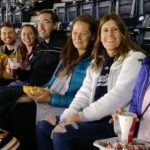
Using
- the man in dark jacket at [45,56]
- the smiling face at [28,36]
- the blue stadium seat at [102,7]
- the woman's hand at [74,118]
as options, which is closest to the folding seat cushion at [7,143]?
the woman's hand at [74,118]

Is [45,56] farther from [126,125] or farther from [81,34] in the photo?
[126,125]

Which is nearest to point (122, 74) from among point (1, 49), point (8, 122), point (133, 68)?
point (133, 68)

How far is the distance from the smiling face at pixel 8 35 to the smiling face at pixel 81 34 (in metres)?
1.74

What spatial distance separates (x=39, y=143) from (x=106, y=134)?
501 mm

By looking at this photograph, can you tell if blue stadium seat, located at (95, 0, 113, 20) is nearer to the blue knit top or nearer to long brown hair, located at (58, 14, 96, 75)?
long brown hair, located at (58, 14, 96, 75)

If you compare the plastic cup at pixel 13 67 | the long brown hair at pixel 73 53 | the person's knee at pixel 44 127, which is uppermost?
the long brown hair at pixel 73 53

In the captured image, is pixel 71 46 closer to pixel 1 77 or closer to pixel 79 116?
pixel 79 116

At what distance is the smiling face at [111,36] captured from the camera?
246cm

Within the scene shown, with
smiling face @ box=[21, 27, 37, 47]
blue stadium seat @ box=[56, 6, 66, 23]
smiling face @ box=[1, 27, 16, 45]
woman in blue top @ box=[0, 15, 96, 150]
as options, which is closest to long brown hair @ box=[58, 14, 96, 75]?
woman in blue top @ box=[0, 15, 96, 150]

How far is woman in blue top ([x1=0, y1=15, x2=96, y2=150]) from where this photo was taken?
2783 mm

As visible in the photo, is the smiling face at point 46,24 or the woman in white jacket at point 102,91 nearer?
the woman in white jacket at point 102,91

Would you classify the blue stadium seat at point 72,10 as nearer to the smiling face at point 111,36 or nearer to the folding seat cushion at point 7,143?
the smiling face at point 111,36

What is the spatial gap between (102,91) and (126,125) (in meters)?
0.73

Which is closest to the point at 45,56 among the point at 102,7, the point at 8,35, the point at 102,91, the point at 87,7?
the point at 8,35
